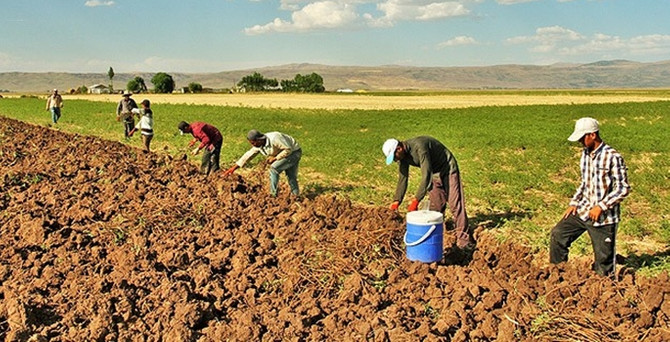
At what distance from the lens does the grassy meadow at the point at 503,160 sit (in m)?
8.77

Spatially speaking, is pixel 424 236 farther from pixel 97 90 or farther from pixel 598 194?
pixel 97 90

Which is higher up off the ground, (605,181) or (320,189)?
(605,181)

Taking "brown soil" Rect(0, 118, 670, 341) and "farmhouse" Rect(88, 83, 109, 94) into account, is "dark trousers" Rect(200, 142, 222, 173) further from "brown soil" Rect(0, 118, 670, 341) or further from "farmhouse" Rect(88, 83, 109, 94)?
"farmhouse" Rect(88, 83, 109, 94)

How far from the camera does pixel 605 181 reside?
18.3ft

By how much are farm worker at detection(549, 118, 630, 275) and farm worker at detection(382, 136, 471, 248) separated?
1.64m

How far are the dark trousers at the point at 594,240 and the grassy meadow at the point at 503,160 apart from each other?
1.25 meters

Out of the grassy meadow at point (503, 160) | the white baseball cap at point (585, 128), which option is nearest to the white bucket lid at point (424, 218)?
the white baseball cap at point (585, 128)

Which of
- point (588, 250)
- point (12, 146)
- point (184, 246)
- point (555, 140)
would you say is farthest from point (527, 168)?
point (12, 146)

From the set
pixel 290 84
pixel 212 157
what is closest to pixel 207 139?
pixel 212 157

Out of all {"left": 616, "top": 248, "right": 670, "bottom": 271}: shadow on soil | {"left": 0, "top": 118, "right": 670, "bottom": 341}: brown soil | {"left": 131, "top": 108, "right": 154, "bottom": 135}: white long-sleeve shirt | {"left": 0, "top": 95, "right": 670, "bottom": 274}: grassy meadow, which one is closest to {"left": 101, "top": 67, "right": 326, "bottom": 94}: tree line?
{"left": 0, "top": 95, "right": 670, "bottom": 274}: grassy meadow

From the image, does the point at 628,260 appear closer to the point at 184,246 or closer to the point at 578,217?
the point at 578,217

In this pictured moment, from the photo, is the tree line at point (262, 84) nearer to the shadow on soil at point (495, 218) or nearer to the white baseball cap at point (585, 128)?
the shadow on soil at point (495, 218)

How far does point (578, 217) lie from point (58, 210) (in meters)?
6.56

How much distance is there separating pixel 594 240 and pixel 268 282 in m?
3.13
